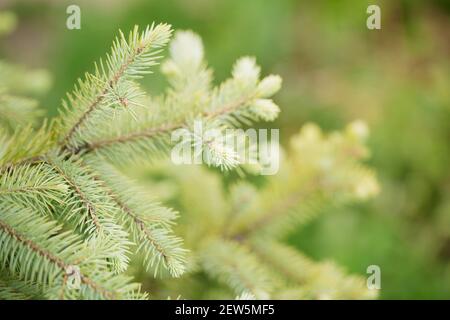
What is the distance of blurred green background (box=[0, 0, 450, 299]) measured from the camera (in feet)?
7.86

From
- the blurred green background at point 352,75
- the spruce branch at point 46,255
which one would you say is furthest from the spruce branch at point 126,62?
the blurred green background at point 352,75

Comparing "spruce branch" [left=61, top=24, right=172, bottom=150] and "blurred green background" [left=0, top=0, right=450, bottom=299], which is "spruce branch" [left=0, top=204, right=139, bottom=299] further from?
"blurred green background" [left=0, top=0, right=450, bottom=299]

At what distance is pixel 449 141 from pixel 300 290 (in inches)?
63.5

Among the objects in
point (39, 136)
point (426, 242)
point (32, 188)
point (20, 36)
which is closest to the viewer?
point (32, 188)

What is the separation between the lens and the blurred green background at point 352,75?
2.39m

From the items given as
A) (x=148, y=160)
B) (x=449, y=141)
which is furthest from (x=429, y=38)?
(x=148, y=160)

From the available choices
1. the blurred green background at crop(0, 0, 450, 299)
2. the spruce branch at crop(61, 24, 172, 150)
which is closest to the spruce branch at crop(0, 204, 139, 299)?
the spruce branch at crop(61, 24, 172, 150)

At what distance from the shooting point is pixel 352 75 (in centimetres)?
329

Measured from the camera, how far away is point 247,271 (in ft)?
4.11

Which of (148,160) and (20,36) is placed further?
(20,36)

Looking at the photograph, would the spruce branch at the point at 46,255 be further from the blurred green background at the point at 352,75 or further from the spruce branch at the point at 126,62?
the blurred green background at the point at 352,75
